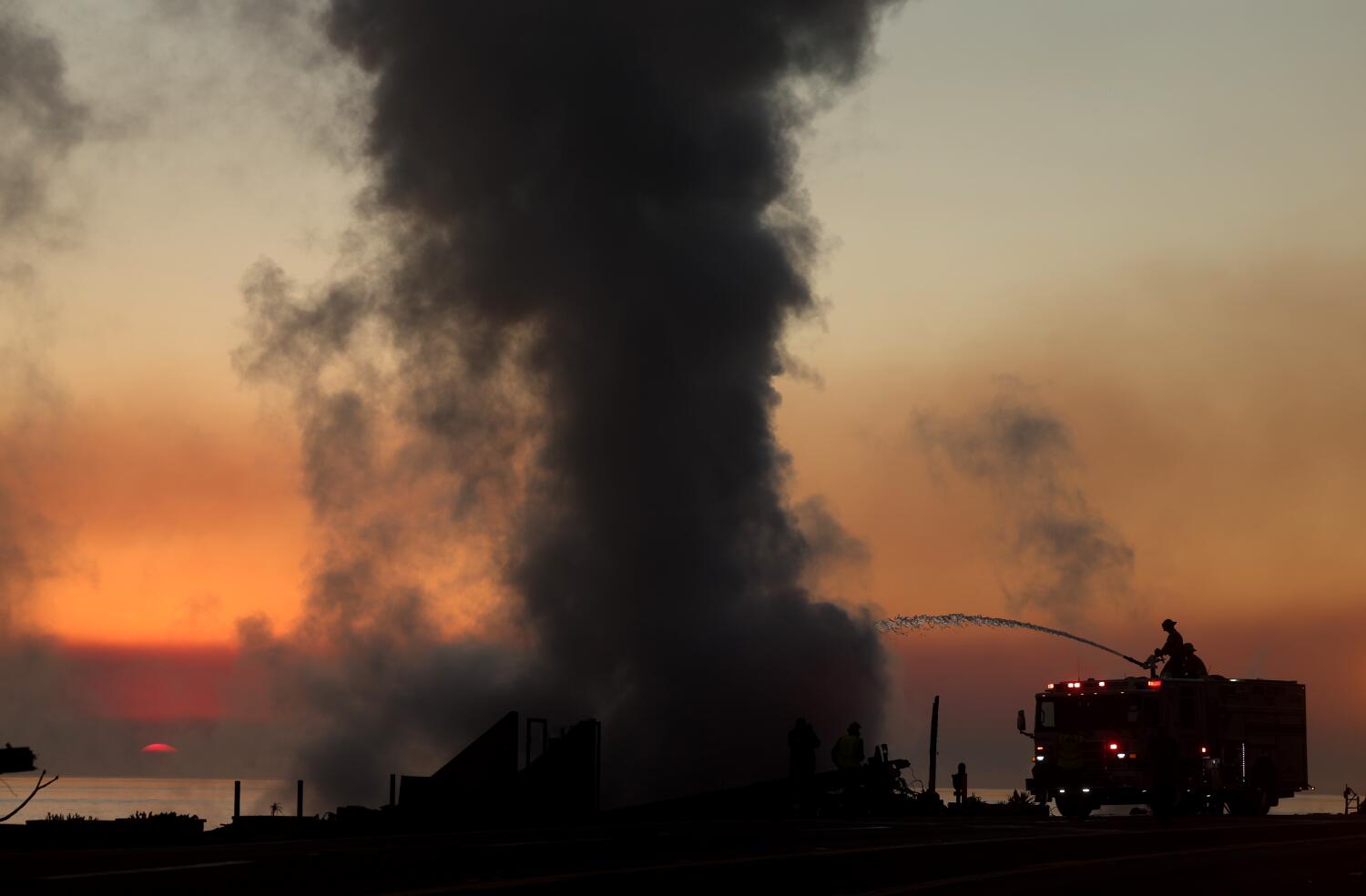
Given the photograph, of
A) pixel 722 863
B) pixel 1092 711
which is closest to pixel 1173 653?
pixel 1092 711

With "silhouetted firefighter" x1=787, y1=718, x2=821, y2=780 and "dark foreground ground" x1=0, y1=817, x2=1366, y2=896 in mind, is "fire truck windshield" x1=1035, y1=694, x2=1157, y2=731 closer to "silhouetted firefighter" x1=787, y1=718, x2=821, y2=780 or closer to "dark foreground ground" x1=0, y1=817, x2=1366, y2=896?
"silhouetted firefighter" x1=787, y1=718, x2=821, y2=780

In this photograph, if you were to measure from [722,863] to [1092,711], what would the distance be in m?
24.4

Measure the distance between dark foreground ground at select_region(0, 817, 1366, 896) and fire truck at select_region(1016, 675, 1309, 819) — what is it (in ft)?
39.0

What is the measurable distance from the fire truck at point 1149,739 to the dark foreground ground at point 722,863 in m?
11.9

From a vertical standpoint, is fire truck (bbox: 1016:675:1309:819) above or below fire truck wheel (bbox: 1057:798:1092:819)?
above

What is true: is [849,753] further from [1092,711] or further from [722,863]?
[722,863]

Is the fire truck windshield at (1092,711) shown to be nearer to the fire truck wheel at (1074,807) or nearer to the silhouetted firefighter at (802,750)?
the fire truck wheel at (1074,807)

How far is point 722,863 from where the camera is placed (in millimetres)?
20219

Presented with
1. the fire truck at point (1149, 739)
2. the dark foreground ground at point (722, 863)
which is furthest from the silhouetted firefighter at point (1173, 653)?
the dark foreground ground at point (722, 863)

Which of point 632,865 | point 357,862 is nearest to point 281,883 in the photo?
point 357,862

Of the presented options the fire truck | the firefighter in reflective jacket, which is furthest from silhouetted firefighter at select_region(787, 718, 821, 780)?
the fire truck

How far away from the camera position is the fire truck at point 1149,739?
136 ft

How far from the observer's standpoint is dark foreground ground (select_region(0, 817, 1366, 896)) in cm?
1677

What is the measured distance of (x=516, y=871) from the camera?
59.9 feet
